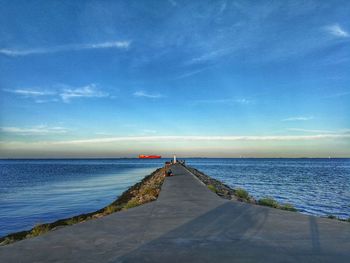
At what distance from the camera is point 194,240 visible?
5922 millimetres

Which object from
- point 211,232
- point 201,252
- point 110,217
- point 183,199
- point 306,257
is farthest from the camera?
point 183,199

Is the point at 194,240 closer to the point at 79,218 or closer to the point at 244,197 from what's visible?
the point at 79,218

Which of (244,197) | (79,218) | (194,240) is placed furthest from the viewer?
(244,197)

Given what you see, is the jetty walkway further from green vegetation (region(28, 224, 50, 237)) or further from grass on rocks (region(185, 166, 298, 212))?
grass on rocks (region(185, 166, 298, 212))

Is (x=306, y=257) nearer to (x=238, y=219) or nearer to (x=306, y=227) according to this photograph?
(x=306, y=227)

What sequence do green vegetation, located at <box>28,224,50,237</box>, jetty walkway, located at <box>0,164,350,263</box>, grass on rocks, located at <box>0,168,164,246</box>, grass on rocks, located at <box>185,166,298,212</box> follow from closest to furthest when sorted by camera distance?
1. jetty walkway, located at <box>0,164,350,263</box>
2. green vegetation, located at <box>28,224,50,237</box>
3. grass on rocks, located at <box>0,168,164,246</box>
4. grass on rocks, located at <box>185,166,298,212</box>

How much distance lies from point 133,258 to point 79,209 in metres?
12.9

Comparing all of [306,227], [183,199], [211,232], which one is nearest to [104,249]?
[211,232]

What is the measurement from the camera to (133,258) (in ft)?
15.9

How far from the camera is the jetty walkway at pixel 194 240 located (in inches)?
194

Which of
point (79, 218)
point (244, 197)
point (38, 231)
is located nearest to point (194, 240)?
point (38, 231)

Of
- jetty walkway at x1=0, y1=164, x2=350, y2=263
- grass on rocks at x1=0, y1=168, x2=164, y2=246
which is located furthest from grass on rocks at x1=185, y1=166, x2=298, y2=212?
jetty walkway at x1=0, y1=164, x2=350, y2=263

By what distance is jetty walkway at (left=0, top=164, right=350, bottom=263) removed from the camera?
16.2ft

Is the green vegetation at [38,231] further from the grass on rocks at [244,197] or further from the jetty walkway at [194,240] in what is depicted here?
the grass on rocks at [244,197]
